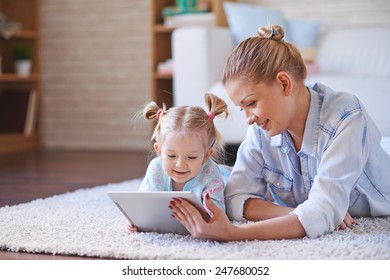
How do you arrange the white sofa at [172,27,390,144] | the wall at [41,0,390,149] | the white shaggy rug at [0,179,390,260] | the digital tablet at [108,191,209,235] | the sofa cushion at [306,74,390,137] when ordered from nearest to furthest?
1. the white shaggy rug at [0,179,390,260]
2. the digital tablet at [108,191,209,235]
3. the sofa cushion at [306,74,390,137]
4. the white sofa at [172,27,390,144]
5. the wall at [41,0,390,149]

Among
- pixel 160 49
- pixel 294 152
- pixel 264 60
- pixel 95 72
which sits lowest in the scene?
pixel 95 72

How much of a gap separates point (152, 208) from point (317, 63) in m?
2.18

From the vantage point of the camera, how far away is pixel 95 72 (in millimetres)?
4426

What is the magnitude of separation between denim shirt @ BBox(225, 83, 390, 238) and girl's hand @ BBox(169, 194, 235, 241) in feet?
0.55

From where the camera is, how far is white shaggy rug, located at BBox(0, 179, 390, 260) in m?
1.33

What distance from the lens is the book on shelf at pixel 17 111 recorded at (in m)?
4.34

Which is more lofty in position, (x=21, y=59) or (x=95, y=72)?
(x=21, y=59)

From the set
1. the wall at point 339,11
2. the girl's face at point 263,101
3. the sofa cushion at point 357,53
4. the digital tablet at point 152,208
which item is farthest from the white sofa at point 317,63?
the digital tablet at point 152,208

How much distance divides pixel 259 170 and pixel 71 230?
0.51 m

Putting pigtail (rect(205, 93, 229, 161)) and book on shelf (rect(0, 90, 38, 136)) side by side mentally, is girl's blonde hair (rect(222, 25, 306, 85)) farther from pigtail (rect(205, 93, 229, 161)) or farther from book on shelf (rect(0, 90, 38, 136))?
book on shelf (rect(0, 90, 38, 136))

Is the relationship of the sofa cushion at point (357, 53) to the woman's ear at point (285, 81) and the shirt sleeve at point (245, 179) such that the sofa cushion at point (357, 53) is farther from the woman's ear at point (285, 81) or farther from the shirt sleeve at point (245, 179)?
the woman's ear at point (285, 81)

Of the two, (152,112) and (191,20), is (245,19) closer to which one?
(191,20)

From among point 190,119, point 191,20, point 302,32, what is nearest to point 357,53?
point 302,32

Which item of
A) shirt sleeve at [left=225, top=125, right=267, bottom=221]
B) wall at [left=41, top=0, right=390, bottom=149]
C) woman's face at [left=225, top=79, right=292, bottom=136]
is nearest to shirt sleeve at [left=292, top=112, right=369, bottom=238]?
woman's face at [left=225, top=79, right=292, bottom=136]
